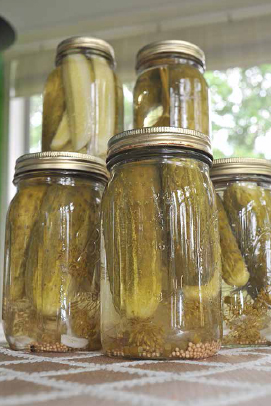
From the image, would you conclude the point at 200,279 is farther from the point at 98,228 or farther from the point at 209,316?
the point at 98,228

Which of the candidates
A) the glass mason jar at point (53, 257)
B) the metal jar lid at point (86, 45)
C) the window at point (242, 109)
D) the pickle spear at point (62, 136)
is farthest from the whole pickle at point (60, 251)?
the window at point (242, 109)

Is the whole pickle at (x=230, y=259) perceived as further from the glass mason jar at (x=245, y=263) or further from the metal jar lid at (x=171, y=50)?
the metal jar lid at (x=171, y=50)

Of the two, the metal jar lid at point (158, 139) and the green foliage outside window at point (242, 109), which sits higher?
the green foliage outside window at point (242, 109)

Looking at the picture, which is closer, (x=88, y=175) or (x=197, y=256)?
(x=197, y=256)

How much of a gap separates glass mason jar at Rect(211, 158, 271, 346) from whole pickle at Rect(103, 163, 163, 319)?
0.40 feet

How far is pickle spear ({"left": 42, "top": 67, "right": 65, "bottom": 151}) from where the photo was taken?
0.67 meters

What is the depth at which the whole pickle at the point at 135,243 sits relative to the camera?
18.3 inches

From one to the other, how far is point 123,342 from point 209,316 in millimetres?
86

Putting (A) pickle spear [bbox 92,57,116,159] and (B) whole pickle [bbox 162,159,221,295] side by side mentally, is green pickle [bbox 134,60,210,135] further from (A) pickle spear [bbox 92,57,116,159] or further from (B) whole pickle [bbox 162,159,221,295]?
(B) whole pickle [bbox 162,159,221,295]

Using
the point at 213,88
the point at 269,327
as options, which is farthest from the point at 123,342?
the point at 213,88

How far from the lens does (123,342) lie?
0.47 metres

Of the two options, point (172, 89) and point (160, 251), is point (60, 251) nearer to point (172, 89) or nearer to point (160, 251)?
point (160, 251)

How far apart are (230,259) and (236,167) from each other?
0.11m

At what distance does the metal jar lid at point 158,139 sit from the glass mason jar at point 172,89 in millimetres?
145
